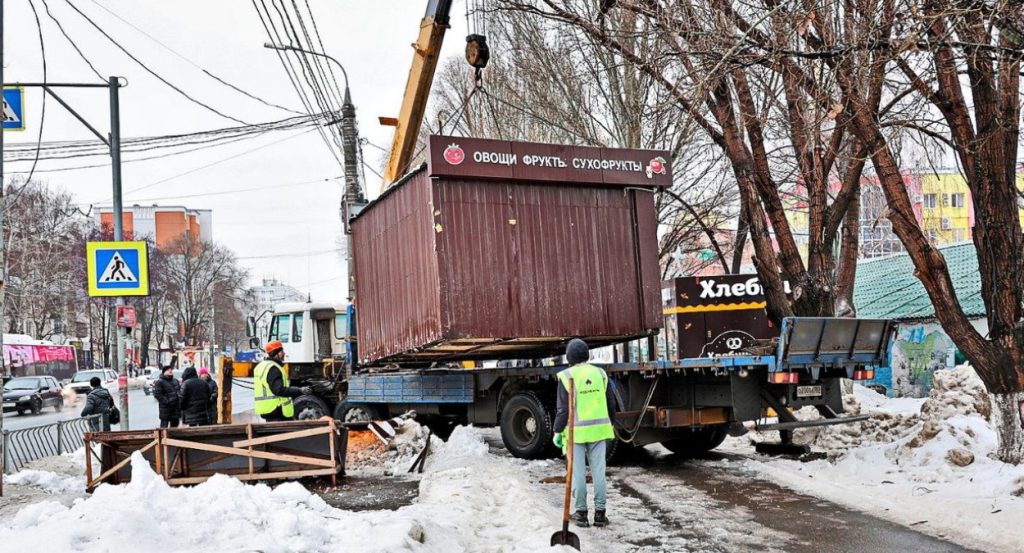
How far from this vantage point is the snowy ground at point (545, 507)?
6020 millimetres

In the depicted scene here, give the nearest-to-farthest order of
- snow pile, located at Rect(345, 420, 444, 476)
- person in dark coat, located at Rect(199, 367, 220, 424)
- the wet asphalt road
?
the wet asphalt road
snow pile, located at Rect(345, 420, 444, 476)
person in dark coat, located at Rect(199, 367, 220, 424)

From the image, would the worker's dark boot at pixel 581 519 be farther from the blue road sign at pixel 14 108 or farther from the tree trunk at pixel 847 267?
the tree trunk at pixel 847 267

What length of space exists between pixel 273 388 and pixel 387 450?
3.09 metres

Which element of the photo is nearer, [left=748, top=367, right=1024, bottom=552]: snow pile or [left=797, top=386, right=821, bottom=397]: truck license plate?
[left=748, top=367, right=1024, bottom=552]: snow pile

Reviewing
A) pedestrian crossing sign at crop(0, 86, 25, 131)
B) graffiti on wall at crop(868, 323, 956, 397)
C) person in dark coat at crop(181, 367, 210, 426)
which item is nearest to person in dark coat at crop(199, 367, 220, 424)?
person in dark coat at crop(181, 367, 210, 426)

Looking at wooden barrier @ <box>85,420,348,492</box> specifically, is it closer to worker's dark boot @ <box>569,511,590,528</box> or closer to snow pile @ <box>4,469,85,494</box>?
snow pile @ <box>4,469,85,494</box>

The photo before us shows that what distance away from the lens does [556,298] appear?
10898mm

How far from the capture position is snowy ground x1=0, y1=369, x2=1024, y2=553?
6020 millimetres

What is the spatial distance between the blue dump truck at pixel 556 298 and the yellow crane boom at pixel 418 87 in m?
2.94

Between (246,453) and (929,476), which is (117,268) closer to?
(246,453)

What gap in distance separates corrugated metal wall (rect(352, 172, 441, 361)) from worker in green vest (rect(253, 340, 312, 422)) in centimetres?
145

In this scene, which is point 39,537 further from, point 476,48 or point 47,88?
point 47,88

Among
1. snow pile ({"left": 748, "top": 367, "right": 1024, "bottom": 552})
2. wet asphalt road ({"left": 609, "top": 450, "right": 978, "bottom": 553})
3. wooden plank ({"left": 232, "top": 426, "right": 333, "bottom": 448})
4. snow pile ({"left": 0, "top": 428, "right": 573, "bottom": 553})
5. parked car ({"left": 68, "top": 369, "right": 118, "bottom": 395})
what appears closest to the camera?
snow pile ({"left": 0, "top": 428, "right": 573, "bottom": 553})

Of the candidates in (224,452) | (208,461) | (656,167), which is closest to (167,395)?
(208,461)
